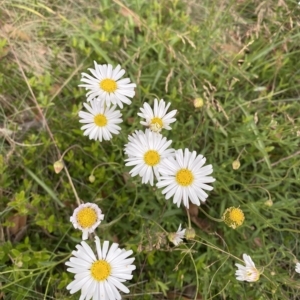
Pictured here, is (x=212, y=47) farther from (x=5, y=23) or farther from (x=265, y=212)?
Answer: (x=5, y=23)

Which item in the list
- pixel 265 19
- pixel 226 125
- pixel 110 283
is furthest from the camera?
pixel 265 19

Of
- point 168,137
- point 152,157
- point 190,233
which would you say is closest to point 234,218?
point 190,233

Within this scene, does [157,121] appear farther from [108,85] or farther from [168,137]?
[168,137]

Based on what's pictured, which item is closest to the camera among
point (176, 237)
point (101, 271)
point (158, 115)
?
point (101, 271)

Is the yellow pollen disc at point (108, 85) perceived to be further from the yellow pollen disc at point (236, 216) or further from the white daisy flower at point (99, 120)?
the yellow pollen disc at point (236, 216)

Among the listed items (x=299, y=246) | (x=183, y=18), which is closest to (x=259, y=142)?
(x=299, y=246)

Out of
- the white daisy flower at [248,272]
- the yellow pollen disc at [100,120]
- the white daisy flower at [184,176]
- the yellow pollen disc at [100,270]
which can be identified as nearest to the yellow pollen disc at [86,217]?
the yellow pollen disc at [100,270]

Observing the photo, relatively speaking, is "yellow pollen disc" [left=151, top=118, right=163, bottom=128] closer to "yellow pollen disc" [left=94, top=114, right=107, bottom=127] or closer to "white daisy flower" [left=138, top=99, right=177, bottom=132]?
"white daisy flower" [left=138, top=99, right=177, bottom=132]

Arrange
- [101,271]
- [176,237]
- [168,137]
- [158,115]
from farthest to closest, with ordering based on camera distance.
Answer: [168,137] → [158,115] → [176,237] → [101,271]
